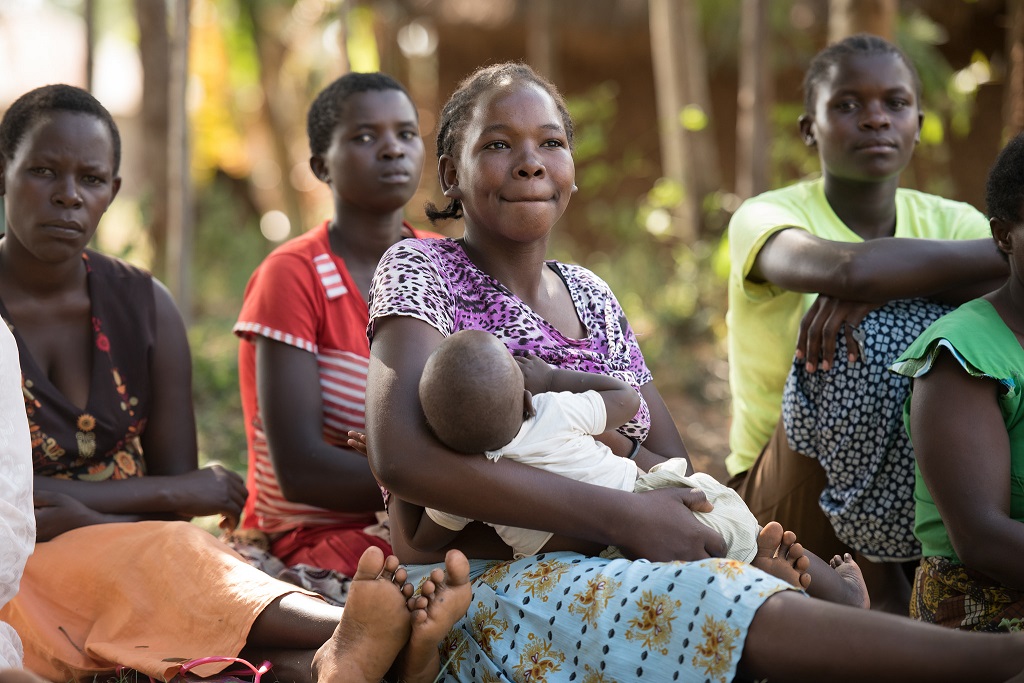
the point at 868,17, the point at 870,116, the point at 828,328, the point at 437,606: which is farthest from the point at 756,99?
the point at 437,606

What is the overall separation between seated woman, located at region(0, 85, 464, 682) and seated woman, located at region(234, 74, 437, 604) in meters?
0.20

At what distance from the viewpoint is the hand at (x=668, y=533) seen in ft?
7.93

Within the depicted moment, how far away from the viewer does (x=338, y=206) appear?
3.81 metres

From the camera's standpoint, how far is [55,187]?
3141 mm

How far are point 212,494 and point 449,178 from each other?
3.96 feet

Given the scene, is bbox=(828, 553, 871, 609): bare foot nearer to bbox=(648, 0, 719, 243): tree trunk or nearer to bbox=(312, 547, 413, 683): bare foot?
bbox=(312, 547, 413, 683): bare foot

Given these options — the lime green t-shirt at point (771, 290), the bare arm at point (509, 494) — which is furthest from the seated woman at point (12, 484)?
the lime green t-shirt at point (771, 290)

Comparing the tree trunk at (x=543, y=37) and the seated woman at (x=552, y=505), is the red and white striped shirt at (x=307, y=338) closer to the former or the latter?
the seated woman at (x=552, y=505)

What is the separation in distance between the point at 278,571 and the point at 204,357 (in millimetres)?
4394

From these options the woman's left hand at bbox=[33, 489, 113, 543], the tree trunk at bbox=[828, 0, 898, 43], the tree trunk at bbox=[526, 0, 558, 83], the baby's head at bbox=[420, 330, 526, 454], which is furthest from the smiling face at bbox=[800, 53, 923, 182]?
the tree trunk at bbox=[526, 0, 558, 83]

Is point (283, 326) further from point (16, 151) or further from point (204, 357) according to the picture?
point (204, 357)

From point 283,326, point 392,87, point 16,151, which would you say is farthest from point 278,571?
point 392,87

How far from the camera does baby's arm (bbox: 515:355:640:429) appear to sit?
8.54 feet

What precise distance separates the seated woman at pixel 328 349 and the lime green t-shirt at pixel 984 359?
5.18 feet
